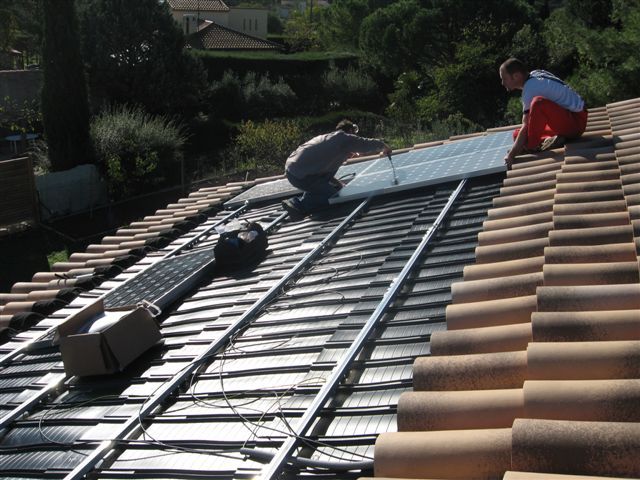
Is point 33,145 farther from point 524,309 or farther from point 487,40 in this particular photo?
point 524,309

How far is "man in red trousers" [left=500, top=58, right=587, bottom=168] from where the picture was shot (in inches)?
287

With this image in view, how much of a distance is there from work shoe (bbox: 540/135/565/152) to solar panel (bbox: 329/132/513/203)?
42 cm

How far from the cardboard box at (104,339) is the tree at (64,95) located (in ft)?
65.2

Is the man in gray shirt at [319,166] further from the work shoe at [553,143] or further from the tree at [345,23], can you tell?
the tree at [345,23]

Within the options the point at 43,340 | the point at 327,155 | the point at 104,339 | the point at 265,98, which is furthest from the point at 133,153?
the point at 104,339

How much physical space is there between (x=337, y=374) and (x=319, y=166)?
15.9 feet

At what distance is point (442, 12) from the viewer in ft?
107

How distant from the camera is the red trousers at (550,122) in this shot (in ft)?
23.8

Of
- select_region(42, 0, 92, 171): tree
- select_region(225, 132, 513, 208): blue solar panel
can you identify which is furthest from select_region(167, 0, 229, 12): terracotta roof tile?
select_region(225, 132, 513, 208): blue solar panel

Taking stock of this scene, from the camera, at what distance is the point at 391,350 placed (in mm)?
4527

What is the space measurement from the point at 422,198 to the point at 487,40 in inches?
1012

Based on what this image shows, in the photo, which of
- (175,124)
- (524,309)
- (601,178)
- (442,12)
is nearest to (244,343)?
(524,309)

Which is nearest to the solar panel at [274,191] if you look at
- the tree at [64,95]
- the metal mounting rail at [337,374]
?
the metal mounting rail at [337,374]

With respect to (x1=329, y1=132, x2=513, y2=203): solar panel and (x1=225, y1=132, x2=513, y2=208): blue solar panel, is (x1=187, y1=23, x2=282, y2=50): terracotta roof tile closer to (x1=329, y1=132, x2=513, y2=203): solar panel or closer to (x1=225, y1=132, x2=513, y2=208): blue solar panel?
(x1=225, y1=132, x2=513, y2=208): blue solar panel
